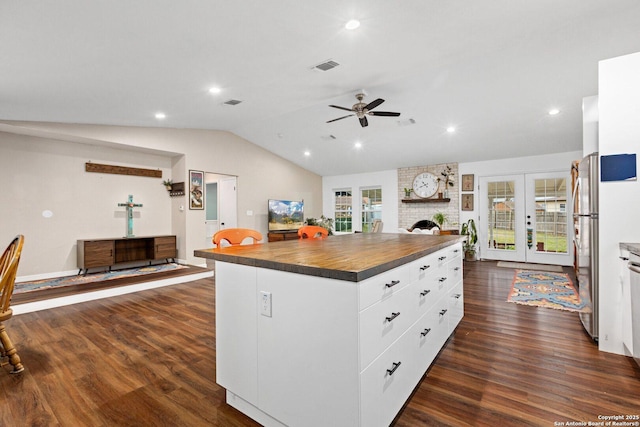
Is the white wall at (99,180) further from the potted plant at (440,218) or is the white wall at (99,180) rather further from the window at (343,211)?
the potted plant at (440,218)

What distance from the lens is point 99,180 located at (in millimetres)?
5824

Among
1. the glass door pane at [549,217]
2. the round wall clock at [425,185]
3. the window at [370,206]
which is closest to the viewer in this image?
the glass door pane at [549,217]

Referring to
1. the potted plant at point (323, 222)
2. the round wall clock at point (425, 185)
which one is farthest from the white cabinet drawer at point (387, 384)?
→ the potted plant at point (323, 222)

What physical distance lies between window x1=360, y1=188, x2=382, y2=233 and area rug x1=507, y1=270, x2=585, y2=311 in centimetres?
414

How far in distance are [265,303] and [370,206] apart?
25.8 ft

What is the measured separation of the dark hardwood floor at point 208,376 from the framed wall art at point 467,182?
14.9ft

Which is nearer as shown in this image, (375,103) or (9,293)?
(9,293)

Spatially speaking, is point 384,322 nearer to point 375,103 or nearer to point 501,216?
point 375,103

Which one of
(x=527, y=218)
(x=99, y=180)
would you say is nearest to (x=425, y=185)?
(x=527, y=218)

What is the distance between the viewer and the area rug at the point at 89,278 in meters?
4.50

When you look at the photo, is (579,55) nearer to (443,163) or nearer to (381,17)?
(381,17)

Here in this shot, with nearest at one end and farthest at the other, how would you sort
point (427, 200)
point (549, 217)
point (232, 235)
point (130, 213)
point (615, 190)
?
point (615, 190), point (232, 235), point (130, 213), point (549, 217), point (427, 200)

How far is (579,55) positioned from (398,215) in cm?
540

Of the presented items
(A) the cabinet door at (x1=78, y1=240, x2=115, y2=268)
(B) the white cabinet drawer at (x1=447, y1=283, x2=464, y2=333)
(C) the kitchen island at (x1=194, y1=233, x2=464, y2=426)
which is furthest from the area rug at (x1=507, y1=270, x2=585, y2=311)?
(A) the cabinet door at (x1=78, y1=240, x2=115, y2=268)
